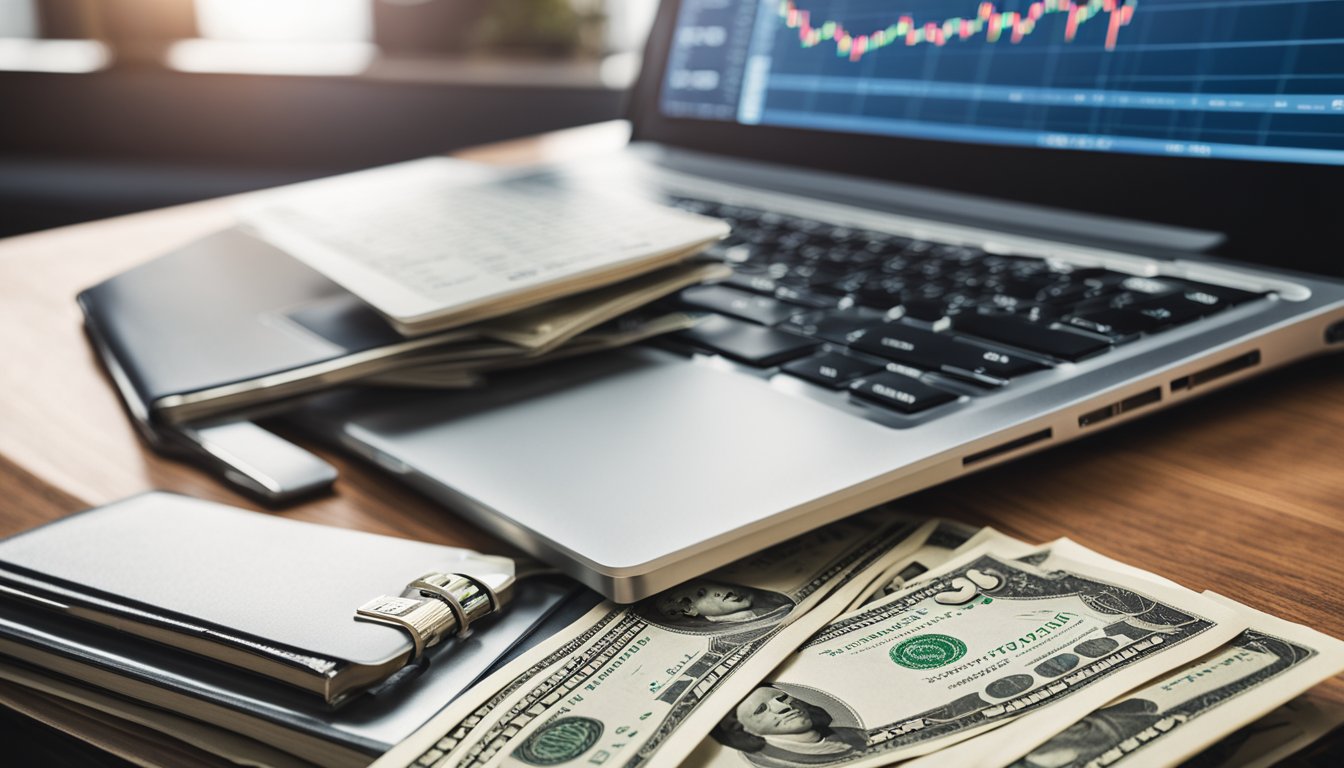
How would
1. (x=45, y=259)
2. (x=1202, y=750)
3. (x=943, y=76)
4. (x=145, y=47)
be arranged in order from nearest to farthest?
(x=1202, y=750) < (x=943, y=76) < (x=45, y=259) < (x=145, y=47)

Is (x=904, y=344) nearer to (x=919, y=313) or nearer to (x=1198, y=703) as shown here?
(x=919, y=313)

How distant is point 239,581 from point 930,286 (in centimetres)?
38

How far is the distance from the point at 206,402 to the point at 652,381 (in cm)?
20

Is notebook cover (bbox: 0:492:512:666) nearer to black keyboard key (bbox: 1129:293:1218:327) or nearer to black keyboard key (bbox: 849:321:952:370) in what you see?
black keyboard key (bbox: 849:321:952:370)

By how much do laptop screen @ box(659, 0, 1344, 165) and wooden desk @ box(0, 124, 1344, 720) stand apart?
0.14 m

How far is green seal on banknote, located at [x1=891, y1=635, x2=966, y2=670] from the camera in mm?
348

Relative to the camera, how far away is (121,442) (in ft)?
1.76

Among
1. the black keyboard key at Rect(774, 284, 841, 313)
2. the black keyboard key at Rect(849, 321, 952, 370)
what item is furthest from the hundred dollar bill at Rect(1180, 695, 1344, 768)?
the black keyboard key at Rect(774, 284, 841, 313)

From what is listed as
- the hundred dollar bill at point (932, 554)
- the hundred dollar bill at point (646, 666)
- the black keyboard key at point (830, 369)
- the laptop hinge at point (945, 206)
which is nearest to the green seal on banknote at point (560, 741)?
the hundred dollar bill at point (646, 666)

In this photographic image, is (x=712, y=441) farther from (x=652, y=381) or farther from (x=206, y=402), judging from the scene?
(x=206, y=402)

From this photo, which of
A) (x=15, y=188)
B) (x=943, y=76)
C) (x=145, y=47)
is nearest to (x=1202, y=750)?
(x=943, y=76)

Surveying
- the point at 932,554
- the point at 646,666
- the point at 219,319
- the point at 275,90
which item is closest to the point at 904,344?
the point at 932,554

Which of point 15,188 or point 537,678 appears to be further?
point 15,188

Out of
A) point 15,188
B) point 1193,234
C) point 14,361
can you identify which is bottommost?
point 15,188
